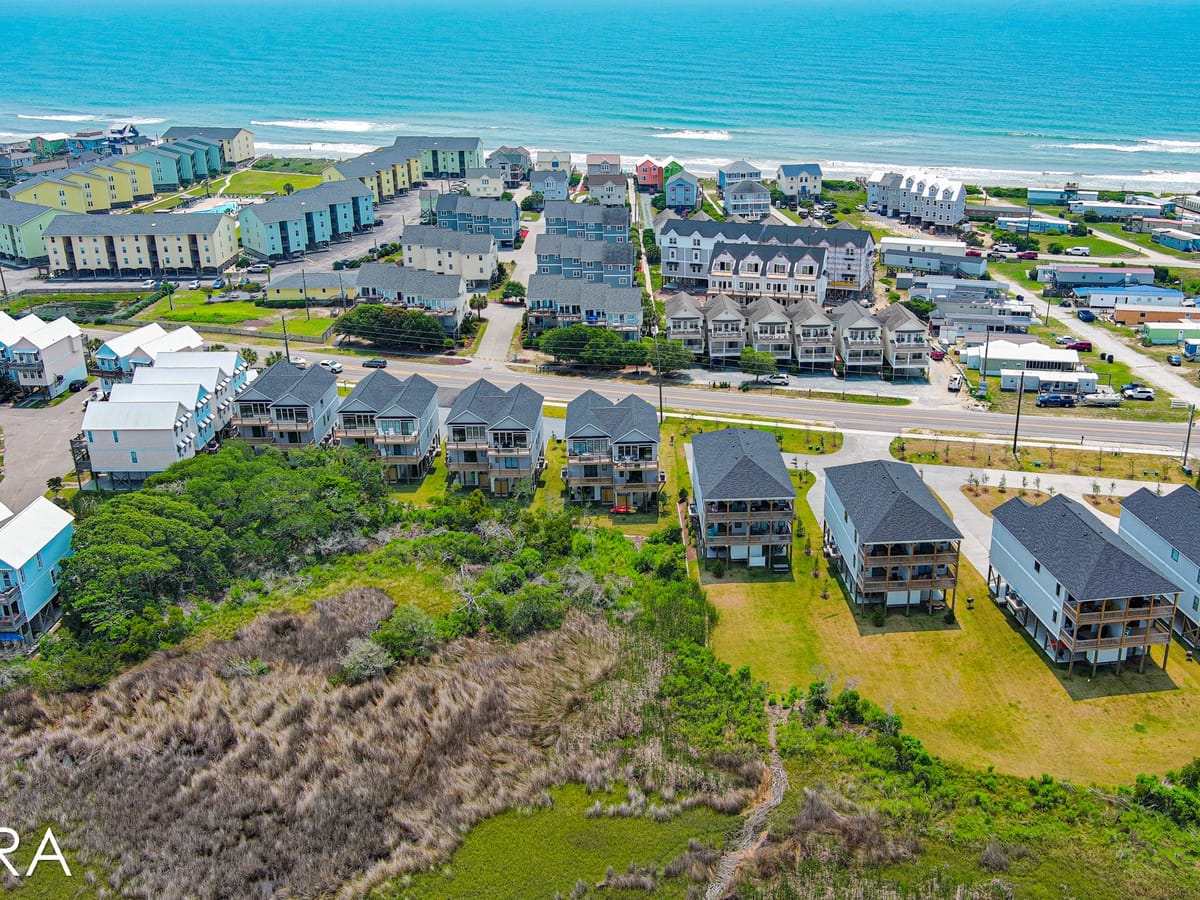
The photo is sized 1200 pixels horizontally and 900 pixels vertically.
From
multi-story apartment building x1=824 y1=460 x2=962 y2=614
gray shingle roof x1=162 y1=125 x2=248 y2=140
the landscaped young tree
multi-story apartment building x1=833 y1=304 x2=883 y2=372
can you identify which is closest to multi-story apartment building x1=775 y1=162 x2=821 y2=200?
multi-story apartment building x1=833 y1=304 x2=883 y2=372

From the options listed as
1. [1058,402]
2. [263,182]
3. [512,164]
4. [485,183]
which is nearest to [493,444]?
[1058,402]

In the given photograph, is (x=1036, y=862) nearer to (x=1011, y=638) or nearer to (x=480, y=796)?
(x=1011, y=638)

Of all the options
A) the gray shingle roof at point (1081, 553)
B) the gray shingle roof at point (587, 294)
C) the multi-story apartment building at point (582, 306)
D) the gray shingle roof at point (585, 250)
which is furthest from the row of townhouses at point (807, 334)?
the gray shingle roof at point (1081, 553)

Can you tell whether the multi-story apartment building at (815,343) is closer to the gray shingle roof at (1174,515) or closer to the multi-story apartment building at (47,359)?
the gray shingle roof at (1174,515)

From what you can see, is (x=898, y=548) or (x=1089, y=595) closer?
(x=1089, y=595)

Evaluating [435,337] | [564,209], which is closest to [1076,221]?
[564,209]

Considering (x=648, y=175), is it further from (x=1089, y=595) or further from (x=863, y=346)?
(x=1089, y=595)
